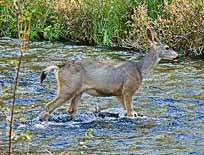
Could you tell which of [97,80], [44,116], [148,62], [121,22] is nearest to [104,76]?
[97,80]

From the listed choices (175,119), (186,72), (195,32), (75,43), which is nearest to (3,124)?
(175,119)

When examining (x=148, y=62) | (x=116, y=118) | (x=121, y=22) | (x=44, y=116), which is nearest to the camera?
(x=44, y=116)

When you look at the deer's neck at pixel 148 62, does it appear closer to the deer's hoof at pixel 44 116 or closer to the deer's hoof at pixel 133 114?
the deer's hoof at pixel 133 114

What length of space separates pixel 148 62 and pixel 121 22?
670cm

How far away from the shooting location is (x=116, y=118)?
1027cm

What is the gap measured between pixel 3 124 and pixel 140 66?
2.64 m

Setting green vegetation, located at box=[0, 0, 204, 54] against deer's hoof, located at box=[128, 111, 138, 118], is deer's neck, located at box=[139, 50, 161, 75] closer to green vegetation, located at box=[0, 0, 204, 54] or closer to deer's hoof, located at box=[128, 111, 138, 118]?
deer's hoof, located at box=[128, 111, 138, 118]

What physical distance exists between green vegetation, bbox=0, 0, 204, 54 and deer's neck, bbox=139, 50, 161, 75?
14.7ft

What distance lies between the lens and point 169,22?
16156mm

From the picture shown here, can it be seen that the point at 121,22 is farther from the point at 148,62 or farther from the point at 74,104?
the point at 74,104

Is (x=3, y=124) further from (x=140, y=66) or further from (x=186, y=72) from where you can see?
(x=186, y=72)

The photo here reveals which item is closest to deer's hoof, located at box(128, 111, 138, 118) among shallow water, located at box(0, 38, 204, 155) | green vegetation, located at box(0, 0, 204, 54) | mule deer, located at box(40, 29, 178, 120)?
mule deer, located at box(40, 29, 178, 120)

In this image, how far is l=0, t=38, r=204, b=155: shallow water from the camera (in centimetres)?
827

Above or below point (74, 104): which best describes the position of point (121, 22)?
above
